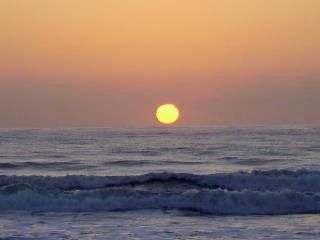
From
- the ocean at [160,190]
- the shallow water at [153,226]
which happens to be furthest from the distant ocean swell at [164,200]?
the shallow water at [153,226]

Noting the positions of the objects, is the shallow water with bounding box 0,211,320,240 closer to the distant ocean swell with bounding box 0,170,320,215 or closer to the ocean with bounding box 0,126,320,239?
the ocean with bounding box 0,126,320,239

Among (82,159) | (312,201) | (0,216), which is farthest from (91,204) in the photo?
(82,159)

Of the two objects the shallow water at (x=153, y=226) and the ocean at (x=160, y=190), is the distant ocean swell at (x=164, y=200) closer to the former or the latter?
the ocean at (x=160, y=190)

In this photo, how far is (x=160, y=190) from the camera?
962 inches

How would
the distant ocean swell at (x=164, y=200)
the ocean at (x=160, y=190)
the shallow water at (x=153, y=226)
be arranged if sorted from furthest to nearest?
the distant ocean swell at (x=164, y=200), the ocean at (x=160, y=190), the shallow water at (x=153, y=226)

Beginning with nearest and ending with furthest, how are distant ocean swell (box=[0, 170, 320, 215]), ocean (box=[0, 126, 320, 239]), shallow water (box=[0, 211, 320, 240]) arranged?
shallow water (box=[0, 211, 320, 240]) < ocean (box=[0, 126, 320, 239]) < distant ocean swell (box=[0, 170, 320, 215])

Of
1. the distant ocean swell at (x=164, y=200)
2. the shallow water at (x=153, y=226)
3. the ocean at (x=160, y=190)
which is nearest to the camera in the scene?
the shallow water at (x=153, y=226)

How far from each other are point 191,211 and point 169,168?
10.3 metres

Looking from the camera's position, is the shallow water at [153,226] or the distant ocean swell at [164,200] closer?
the shallow water at [153,226]

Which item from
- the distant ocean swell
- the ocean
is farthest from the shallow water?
the distant ocean swell

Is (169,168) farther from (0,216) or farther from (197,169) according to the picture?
(0,216)

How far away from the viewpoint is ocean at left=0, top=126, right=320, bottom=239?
1722cm

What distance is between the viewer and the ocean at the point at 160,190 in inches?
678

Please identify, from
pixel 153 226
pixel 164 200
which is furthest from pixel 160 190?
pixel 153 226
